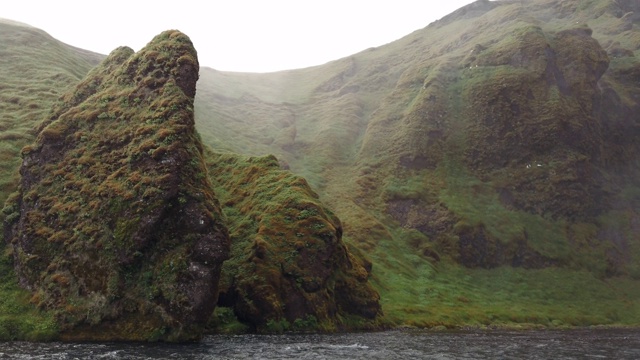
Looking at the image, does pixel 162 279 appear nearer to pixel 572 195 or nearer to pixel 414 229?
pixel 414 229

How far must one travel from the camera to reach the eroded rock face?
44.1 meters

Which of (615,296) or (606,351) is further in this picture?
(615,296)

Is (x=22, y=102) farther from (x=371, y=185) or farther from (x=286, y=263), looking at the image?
(x=371, y=185)

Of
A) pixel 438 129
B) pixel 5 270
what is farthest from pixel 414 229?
pixel 5 270

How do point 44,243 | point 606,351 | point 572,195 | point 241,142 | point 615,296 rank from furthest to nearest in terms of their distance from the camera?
point 241,142 → point 572,195 → point 615,296 → point 44,243 → point 606,351

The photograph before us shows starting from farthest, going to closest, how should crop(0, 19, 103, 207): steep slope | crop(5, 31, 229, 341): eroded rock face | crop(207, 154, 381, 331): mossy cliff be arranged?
crop(0, 19, 103, 207): steep slope → crop(207, 154, 381, 331): mossy cliff → crop(5, 31, 229, 341): eroded rock face

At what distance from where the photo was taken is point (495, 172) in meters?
121

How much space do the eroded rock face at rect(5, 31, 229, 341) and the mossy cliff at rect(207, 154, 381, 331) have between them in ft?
28.1

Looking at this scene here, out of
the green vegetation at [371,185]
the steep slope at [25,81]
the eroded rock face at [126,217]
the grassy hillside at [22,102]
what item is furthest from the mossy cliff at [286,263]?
the steep slope at [25,81]

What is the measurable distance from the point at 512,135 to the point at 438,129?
18849 millimetres

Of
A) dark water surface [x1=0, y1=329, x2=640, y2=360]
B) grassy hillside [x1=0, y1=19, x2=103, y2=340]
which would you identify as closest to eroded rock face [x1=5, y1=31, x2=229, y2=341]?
grassy hillside [x1=0, y1=19, x2=103, y2=340]

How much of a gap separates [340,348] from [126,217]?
24.6 m

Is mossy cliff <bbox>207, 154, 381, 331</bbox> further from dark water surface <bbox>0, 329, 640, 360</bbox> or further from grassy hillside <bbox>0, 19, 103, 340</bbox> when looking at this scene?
grassy hillside <bbox>0, 19, 103, 340</bbox>

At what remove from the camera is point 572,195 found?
11450cm
